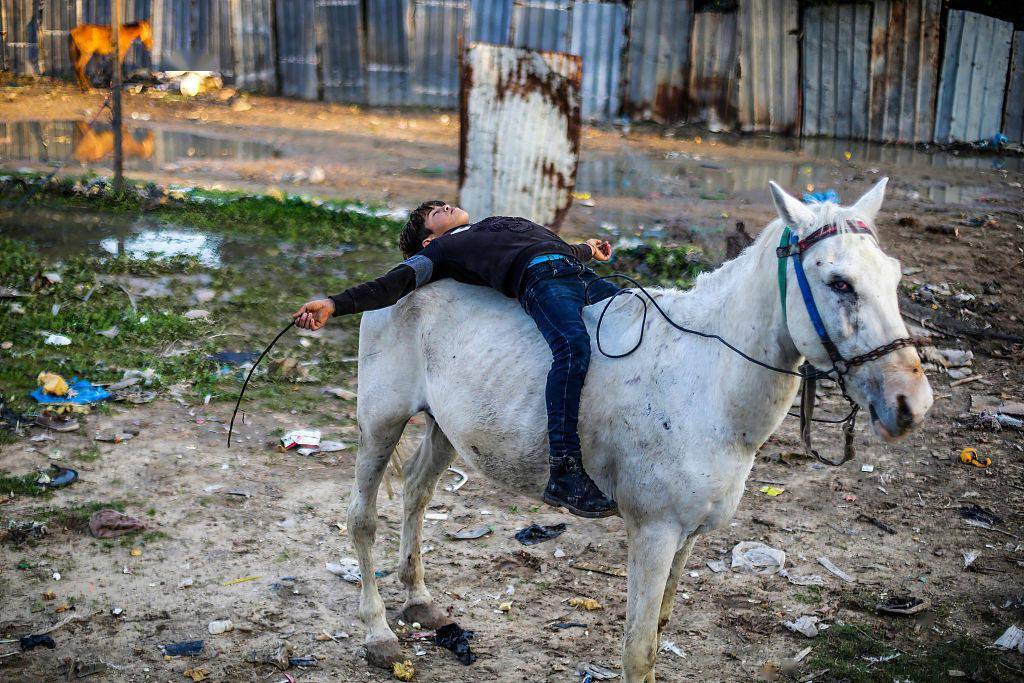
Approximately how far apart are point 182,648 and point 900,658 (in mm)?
3203

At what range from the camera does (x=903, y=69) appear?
15.5 metres

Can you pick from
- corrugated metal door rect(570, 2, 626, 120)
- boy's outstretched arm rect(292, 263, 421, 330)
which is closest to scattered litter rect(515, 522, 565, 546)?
boy's outstretched arm rect(292, 263, 421, 330)

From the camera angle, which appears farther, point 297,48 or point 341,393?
point 297,48

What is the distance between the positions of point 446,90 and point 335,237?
9.46m

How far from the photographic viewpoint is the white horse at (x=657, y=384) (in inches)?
115

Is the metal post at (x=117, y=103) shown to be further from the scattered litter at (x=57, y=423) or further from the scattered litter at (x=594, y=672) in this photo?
the scattered litter at (x=594, y=672)

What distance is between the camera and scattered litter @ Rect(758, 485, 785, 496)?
5637 mm

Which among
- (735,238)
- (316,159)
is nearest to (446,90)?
(316,159)

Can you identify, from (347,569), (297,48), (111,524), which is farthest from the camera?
(297,48)

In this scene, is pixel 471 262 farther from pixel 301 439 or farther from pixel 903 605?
pixel 903 605

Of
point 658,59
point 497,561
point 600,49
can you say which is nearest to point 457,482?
point 497,561

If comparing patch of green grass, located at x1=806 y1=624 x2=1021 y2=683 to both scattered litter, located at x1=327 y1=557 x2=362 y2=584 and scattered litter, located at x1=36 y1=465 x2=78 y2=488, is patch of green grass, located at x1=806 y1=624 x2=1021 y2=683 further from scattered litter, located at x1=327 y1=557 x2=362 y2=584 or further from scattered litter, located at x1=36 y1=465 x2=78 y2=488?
scattered litter, located at x1=36 y1=465 x2=78 y2=488

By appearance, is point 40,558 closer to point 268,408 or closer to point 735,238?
point 268,408

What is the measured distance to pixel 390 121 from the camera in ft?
57.6
